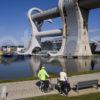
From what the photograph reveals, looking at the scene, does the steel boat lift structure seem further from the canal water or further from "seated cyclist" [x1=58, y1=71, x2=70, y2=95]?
"seated cyclist" [x1=58, y1=71, x2=70, y2=95]

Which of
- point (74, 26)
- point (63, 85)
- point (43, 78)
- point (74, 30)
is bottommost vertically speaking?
point (63, 85)

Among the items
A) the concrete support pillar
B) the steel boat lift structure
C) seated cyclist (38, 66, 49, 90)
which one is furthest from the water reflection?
the concrete support pillar

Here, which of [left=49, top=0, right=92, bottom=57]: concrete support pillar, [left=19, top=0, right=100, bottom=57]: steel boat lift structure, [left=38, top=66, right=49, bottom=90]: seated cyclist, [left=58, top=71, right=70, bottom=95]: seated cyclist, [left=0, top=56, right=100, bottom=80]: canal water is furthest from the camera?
[left=49, top=0, right=92, bottom=57]: concrete support pillar

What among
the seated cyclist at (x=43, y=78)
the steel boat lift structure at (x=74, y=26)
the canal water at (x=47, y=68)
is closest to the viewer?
the seated cyclist at (x=43, y=78)

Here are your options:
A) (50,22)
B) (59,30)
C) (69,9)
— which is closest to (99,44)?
(50,22)

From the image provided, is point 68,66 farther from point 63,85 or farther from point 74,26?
point 74,26

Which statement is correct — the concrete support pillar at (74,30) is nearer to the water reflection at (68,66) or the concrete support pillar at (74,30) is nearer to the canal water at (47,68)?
the canal water at (47,68)

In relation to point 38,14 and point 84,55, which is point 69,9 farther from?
point 38,14

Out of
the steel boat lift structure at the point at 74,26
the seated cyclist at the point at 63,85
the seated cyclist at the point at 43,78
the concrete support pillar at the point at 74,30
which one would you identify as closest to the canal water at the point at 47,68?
the seated cyclist at the point at 43,78

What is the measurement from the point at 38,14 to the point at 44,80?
4224 inches

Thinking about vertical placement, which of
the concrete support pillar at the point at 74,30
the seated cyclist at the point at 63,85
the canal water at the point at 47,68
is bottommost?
the canal water at the point at 47,68

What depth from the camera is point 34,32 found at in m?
127

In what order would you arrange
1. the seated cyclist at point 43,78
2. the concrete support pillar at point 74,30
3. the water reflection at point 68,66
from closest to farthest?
the seated cyclist at point 43,78, the water reflection at point 68,66, the concrete support pillar at point 74,30

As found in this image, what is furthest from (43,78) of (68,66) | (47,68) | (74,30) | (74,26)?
(74,30)
